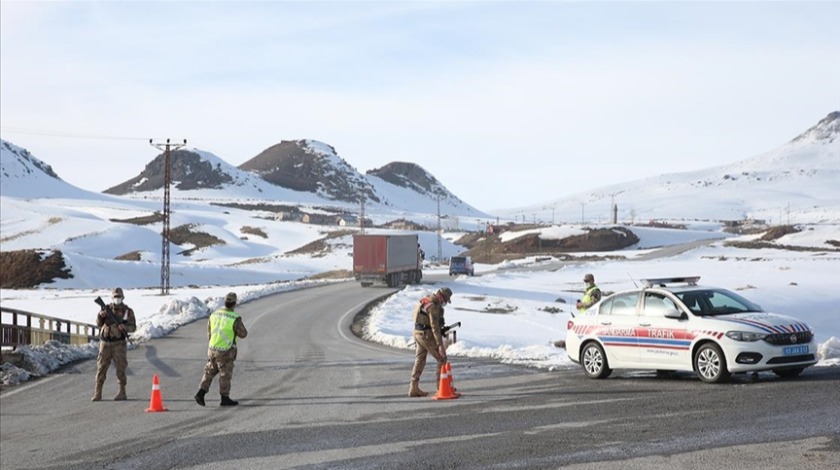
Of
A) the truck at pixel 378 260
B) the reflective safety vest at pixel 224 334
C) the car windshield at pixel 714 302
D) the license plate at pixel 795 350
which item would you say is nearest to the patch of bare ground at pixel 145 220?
the truck at pixel 378 260

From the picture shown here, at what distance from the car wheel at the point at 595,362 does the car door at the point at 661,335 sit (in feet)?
3.02

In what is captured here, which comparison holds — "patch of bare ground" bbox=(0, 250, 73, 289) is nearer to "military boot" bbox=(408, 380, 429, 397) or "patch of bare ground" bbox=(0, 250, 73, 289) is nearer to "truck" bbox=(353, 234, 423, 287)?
"truck" bbox=(353, 234, 423, 287)

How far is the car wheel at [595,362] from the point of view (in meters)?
18.3

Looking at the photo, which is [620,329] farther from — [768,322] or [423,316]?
[423,316]

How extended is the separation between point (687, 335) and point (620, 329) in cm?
156

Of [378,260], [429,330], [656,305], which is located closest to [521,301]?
[378,260]

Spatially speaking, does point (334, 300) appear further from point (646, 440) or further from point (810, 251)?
point (810, 251)

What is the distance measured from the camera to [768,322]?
16.1 metres

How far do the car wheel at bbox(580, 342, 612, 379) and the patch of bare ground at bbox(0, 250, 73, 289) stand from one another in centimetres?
7845

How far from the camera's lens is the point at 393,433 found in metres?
13.7

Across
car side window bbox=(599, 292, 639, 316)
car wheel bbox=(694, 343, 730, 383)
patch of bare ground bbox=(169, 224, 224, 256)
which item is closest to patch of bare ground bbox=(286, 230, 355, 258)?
patch of bare ground bbox=(169, 224, 224, 256)

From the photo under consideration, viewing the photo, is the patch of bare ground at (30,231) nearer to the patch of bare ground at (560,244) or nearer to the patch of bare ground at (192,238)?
the patch of bare ground at (192,238)

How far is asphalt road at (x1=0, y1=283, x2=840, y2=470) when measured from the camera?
11.5 metres

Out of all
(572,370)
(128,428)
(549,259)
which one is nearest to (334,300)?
(572,370)
